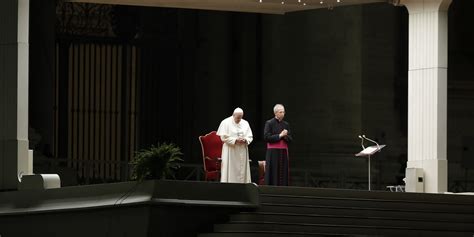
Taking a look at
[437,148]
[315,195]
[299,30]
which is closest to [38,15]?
[299,30]

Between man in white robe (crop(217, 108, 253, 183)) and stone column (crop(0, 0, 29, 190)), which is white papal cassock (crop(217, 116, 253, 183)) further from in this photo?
stone column (crop(0, 0, 29, 190))

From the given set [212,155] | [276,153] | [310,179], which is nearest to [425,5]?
[276,153]

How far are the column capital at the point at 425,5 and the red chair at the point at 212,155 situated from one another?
159 inches

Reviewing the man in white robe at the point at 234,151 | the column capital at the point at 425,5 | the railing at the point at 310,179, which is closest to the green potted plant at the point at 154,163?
the man in white robe at the point at 234,151

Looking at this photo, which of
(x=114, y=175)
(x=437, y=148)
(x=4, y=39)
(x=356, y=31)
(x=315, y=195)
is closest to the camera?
(x=315, y=195)

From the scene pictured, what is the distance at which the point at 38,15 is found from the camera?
1251 inches

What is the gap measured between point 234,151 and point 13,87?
141 inches

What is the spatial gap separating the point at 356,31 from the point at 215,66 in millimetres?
4672

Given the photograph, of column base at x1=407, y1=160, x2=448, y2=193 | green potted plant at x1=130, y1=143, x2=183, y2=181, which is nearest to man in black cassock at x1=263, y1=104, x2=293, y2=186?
column base at x1=407, y1=160, x2=448, y2=193

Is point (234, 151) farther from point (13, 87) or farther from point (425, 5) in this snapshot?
point (425, 5)

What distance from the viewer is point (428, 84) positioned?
83.1 feet

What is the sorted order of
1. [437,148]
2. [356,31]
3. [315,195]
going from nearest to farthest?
[315,195], [437,148], [356,31]

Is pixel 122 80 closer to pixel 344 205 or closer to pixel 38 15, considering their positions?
pixel 38 15

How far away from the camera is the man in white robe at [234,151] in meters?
23.9
